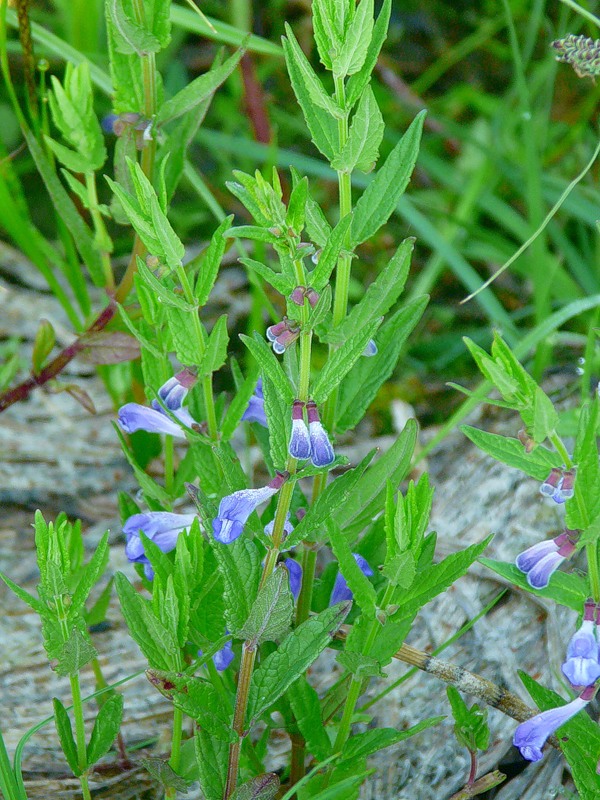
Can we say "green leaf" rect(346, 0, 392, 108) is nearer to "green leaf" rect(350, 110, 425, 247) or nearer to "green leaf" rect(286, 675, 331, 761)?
"green leaf" rect(350, 110, 425, 247)

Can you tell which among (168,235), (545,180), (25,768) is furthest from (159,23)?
(545,180)

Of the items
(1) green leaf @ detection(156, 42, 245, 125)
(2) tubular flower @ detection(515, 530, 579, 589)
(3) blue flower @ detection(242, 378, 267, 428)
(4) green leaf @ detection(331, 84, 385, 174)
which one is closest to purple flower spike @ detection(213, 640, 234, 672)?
(3) blue flower @ detection(242, 378, 267, 428)

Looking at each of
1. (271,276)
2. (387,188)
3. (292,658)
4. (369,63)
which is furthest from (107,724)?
(369,63)

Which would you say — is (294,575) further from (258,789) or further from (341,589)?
(258,789)

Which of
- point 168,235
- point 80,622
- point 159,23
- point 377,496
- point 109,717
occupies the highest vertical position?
point 159,23

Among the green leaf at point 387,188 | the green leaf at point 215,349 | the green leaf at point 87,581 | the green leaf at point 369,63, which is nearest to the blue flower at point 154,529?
the green leaf at point 87,581

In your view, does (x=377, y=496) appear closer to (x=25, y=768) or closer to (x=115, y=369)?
(x=25, y=768)
